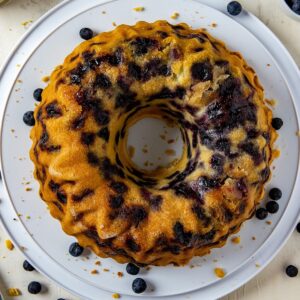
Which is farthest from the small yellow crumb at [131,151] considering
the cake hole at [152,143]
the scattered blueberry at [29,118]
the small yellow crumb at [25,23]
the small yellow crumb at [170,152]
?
the small yellow crumb at [25,23]

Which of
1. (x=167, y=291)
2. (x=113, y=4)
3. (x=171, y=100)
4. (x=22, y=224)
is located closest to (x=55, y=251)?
(x=22, y=224)

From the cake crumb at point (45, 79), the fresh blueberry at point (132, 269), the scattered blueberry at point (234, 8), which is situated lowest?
the fresh blueberry at point (132, 269)

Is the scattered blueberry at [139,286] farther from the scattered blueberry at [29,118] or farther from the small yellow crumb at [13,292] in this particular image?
the scattered blueberry at [29,118]

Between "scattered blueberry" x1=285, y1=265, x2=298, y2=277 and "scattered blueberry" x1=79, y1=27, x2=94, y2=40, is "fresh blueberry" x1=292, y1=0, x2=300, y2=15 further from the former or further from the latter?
"scattered blueberry" x1=285, y1=265, x2=298, y2=277

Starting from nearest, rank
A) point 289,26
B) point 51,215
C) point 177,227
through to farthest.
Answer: point 177,227
point 51,215
point 289,26

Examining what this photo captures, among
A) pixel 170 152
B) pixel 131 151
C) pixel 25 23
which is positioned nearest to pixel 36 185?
pixel 131 151

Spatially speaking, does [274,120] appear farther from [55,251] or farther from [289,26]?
[55,251]
